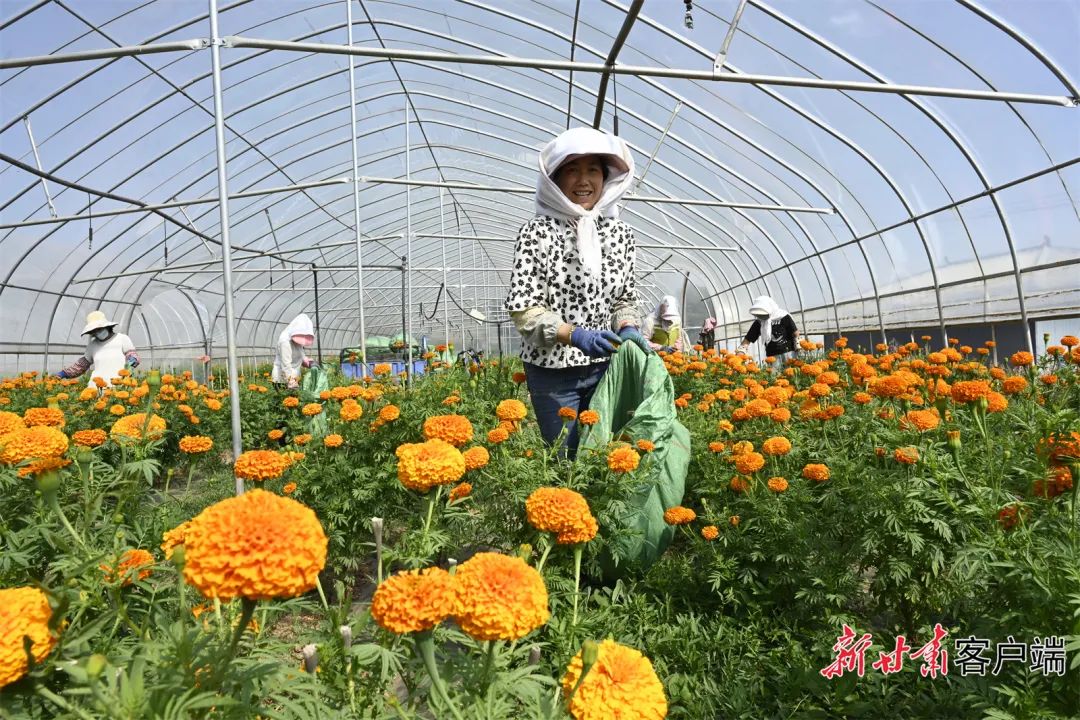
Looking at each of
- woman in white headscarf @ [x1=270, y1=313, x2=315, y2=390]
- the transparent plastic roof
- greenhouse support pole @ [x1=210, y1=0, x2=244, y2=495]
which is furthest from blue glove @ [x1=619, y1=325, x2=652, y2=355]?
woman in white headscarf @ [x1=270, y1=313, x2=315, y2=390]

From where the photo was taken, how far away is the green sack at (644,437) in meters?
2.12

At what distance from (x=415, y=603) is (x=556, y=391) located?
1739mm

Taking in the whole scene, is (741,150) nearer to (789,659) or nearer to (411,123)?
(411,123)

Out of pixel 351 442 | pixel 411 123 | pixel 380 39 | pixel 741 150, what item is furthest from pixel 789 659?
pixel 411 123

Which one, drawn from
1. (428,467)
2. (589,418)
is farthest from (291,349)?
(428,467)

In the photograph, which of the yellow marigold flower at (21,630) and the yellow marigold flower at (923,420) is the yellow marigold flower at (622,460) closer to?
the yellow marigold flower at (923,420)

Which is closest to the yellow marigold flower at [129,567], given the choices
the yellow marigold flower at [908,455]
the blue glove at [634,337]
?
the blue glove at [634,337]

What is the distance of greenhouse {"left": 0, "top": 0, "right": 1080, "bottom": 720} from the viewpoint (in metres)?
0.93

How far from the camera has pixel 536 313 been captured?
2277mm

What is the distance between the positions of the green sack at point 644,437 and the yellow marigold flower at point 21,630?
4.98 feet

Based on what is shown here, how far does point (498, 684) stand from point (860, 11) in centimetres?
799

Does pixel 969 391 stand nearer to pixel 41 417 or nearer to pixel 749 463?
pixel 749 463

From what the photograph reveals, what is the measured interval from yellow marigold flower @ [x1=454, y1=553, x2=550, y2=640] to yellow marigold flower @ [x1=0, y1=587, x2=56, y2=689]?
16.4 inches

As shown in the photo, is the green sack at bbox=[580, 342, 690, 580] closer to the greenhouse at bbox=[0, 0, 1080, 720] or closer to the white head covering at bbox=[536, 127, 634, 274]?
the greenhouse at bbox=[0, 0, 1080, 720]
